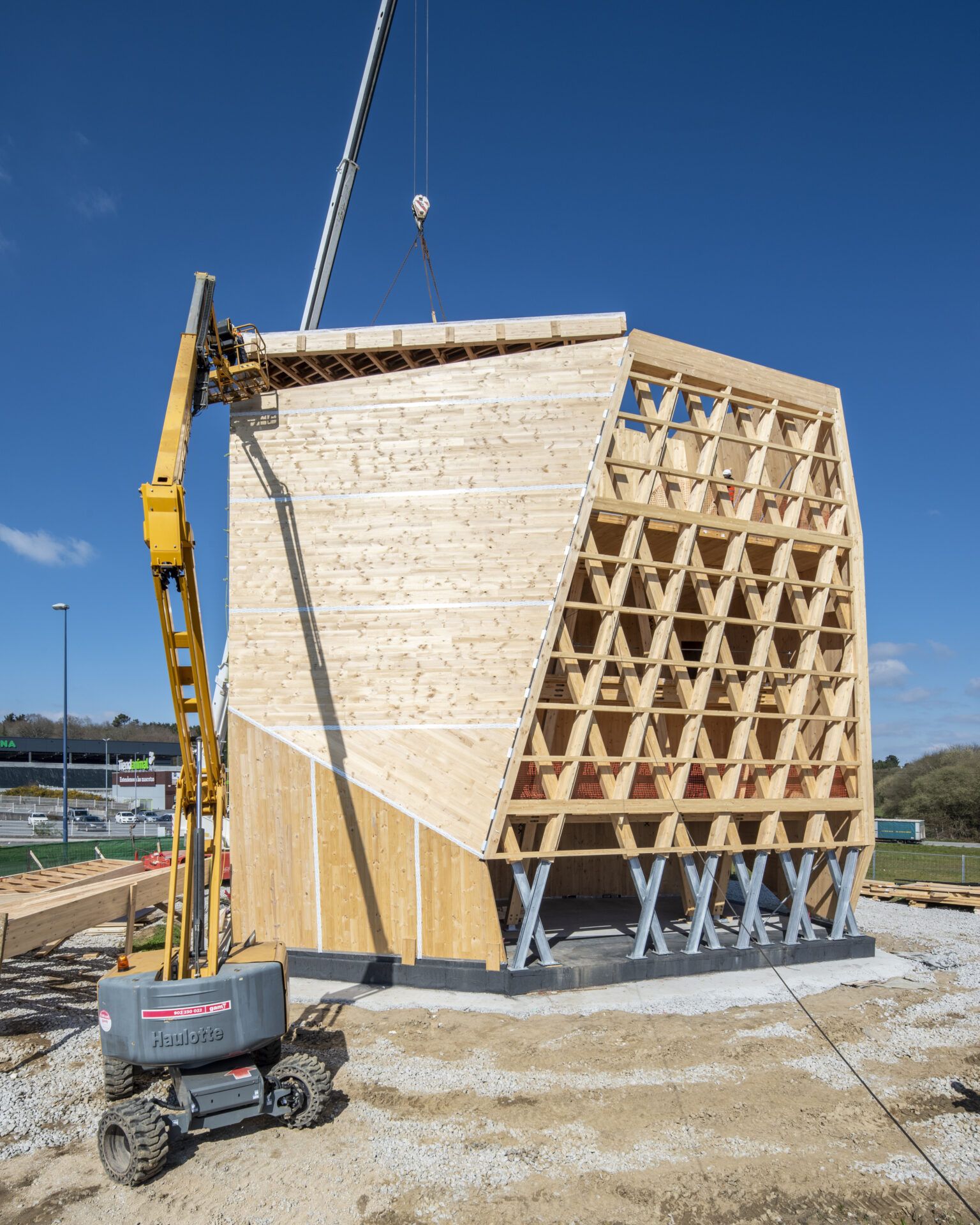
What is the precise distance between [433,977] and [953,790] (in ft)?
180

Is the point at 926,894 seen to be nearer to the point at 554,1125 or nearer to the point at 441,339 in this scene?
the point at 554,1125

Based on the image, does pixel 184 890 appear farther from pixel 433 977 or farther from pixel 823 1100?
pixel 823 1100

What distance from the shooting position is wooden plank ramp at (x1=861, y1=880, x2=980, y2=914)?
25.2 meters

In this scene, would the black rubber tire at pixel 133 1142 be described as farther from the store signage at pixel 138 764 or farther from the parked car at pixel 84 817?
the store signage at pixel 138 764

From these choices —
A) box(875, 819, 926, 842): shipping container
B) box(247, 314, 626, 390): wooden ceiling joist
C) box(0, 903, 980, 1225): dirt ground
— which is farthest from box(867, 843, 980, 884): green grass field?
box(247, 314, 626, 390): wooden ceiling joist

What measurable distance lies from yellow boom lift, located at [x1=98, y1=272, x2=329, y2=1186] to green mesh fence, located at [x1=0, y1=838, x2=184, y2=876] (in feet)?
45.6

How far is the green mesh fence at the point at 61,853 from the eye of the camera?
2569cm

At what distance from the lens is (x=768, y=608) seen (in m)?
18.9

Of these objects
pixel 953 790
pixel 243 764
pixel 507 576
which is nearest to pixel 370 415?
pixel 507 576

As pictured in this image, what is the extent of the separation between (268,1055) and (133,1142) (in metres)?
2.28

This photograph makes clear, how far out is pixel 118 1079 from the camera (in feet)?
33.7

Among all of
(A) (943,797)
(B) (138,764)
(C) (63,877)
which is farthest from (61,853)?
(A) (943,797)

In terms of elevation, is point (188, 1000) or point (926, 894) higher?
point (188, 1000)

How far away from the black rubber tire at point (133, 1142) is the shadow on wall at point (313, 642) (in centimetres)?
738
